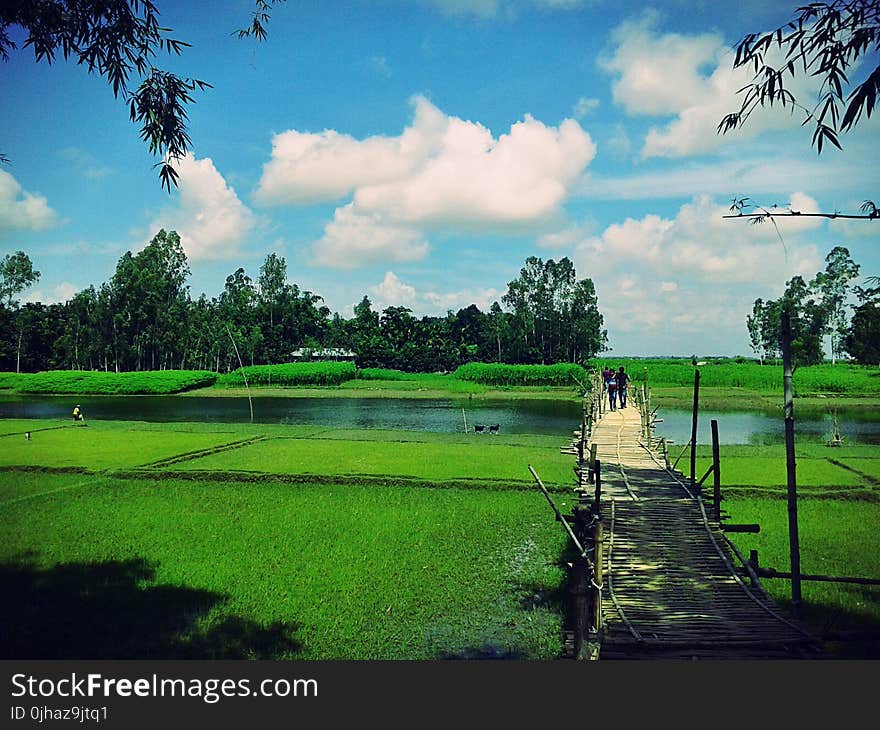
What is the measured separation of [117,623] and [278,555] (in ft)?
8.97

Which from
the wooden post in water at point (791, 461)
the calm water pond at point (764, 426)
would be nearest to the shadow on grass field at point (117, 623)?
the wooden post in water at point (791, 461)

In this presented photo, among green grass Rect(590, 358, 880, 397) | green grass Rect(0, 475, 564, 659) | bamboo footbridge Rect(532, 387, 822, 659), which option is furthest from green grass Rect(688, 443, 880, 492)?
green grass Rect(590, 358, 880, 397)

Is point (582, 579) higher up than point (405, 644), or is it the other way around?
point (582, 579)

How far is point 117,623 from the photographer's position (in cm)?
668

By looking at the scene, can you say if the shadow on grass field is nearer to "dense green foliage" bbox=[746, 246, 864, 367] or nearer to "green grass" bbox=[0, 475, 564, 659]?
"green grass" bbox=[0, 475, 564, 659]

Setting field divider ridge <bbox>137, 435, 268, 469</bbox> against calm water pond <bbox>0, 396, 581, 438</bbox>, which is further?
calm water pond <bbox>0, 396, 581, 438</bbox>

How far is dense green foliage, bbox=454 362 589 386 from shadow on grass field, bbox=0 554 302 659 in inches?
1545

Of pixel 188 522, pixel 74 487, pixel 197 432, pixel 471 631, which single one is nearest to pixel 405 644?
pixel 471 631

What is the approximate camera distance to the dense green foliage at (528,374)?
153 ft

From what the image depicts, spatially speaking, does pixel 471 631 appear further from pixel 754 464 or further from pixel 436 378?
pixel 436 378

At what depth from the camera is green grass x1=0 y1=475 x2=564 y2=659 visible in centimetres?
639

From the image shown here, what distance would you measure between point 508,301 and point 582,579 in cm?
5281

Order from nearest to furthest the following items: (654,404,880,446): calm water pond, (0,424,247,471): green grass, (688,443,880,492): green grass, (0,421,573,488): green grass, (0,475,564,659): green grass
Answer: (0,475,564,659): green grass, (688,443,880,492): green grass, (0,421,573,488): green grass, (0,424,247,471): green grass, (654,404,880,446): calm water pond

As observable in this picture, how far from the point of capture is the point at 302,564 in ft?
28.9
